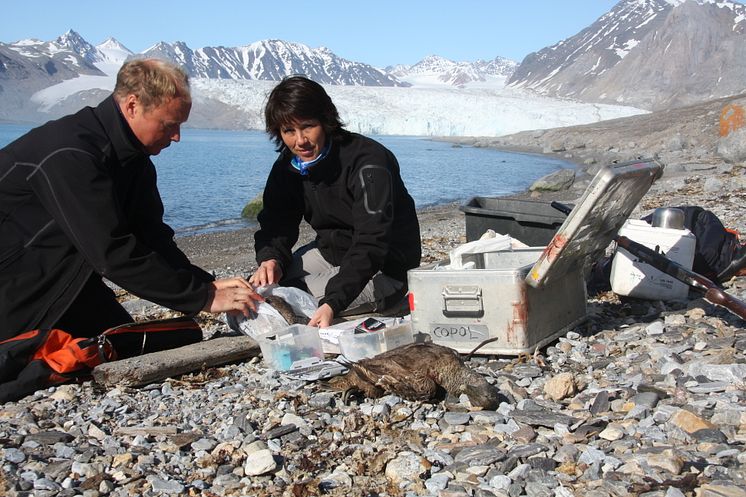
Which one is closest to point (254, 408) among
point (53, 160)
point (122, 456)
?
point (122, 456)

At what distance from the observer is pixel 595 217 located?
10.6 feet

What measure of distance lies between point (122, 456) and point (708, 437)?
1.89m

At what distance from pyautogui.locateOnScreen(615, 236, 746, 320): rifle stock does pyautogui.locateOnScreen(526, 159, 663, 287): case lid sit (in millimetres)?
399

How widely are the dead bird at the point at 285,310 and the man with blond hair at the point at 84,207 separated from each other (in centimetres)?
40

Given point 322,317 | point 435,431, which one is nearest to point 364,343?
point 322,317

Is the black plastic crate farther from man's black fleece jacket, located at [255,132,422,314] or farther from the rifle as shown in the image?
man's black fleece jacket, located at [255,132,422,314]

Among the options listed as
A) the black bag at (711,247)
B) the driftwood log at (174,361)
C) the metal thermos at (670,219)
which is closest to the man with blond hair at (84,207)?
the driftwood log at (174,361)

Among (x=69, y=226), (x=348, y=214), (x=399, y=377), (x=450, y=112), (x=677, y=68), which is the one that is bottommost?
(x=399, y=377)

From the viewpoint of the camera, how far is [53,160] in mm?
3102

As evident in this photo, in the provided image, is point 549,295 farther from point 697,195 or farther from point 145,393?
point 697,195

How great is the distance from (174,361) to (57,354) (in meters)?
0.50

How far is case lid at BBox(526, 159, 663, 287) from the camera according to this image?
303 cm

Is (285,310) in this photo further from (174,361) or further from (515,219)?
(515,219)

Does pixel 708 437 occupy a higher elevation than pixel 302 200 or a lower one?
lower
